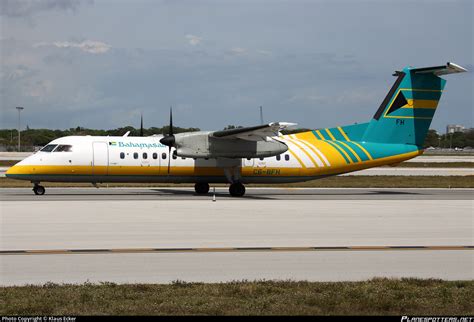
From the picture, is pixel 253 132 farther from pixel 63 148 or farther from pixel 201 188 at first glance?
pixel 63 148

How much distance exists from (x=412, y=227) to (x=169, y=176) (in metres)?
14.6

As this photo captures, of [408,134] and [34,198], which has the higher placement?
Result: [408,134]

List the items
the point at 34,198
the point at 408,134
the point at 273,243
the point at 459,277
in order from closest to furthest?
the point at 459,277 → the point at 273,243 → the point at 34,198 → the point at 408,134

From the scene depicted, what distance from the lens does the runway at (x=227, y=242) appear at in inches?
412

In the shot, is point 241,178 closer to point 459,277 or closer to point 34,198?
point 34,198

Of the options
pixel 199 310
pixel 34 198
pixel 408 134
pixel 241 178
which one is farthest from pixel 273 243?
pixel 408 134

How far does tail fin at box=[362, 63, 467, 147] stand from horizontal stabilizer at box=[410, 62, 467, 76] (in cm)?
5

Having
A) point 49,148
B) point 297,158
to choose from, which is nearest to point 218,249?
point 49,148

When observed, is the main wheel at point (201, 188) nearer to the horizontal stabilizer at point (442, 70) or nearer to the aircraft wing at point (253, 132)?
the aircraft wing at point (253, 132)

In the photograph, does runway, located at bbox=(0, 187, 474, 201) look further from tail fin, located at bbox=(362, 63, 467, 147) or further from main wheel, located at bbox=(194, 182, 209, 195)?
tail fin, located at bbox=(362, 63, 467, 147)

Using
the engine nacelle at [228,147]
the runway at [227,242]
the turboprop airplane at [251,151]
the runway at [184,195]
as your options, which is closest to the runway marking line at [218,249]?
the runway at [227,242]

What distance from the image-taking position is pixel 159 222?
17.4m

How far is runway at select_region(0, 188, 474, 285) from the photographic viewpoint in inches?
412

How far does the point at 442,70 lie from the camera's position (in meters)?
30.8
